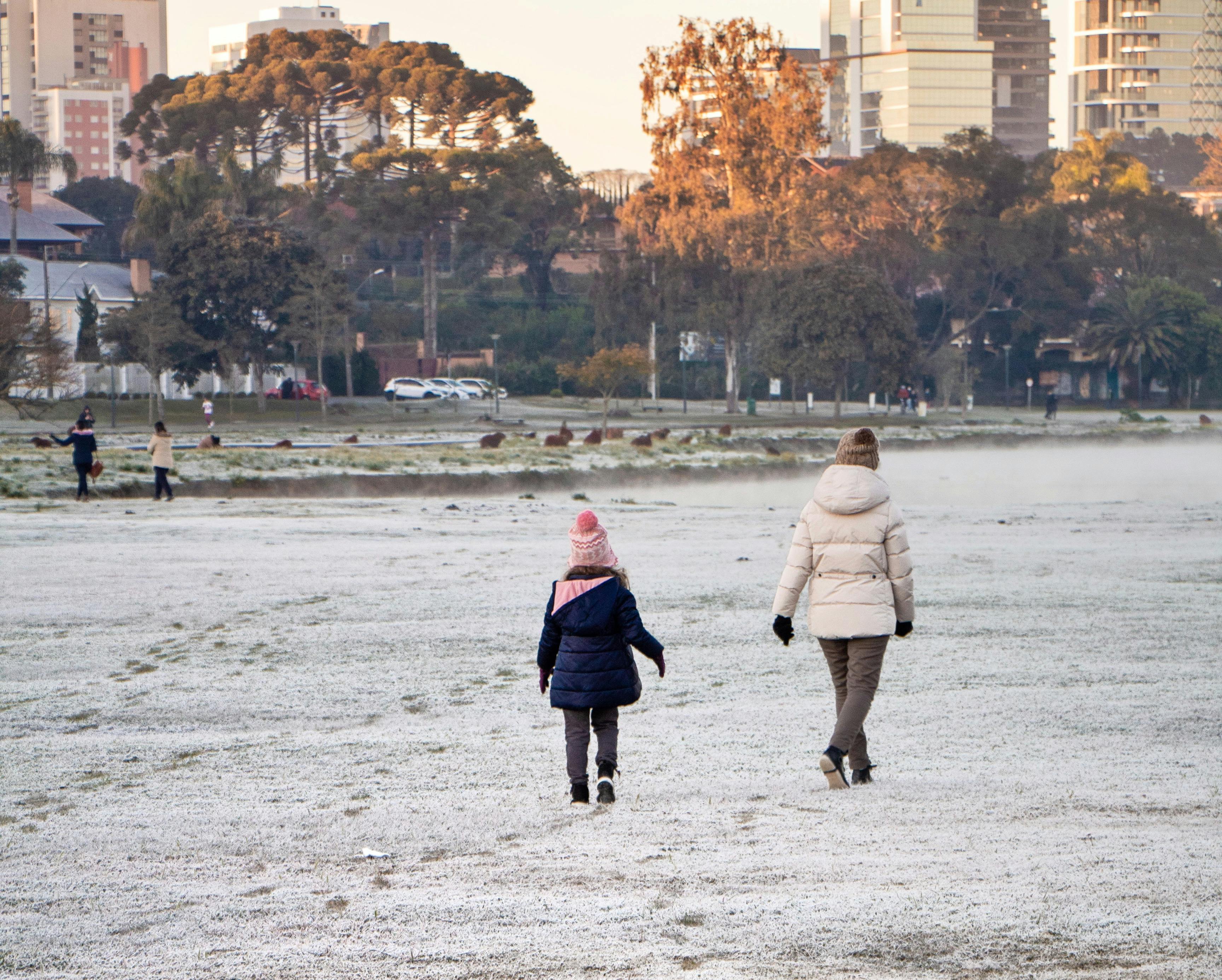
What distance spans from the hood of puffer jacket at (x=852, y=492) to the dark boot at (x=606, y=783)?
1584 millimetres

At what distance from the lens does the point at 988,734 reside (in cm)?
898

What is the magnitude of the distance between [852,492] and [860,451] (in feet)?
0.83

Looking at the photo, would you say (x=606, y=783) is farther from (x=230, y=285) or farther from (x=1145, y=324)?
(x=1145, y=324)

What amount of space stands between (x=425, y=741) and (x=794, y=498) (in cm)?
2765

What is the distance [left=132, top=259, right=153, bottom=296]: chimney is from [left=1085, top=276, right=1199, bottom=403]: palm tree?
172ft

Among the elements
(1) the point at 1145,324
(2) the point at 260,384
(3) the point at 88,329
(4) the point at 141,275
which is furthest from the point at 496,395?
(1) the point at 1145,324

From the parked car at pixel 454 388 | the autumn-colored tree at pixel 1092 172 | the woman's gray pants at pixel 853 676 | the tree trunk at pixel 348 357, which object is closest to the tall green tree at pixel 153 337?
the tree trunk at pixel 348 357

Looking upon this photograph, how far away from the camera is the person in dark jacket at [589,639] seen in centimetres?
691

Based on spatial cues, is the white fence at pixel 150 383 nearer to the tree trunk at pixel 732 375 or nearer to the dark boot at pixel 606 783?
the tree trunk at pixel 732 375

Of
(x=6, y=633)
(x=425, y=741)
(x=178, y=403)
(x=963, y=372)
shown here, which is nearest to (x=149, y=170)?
(x=178, y=403)

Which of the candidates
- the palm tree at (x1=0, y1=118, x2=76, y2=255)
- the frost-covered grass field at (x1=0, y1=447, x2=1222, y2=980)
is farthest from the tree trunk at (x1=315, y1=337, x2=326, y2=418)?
the frost-covered grass field at (x1=0, y1=447, x2=1222, y2=980)

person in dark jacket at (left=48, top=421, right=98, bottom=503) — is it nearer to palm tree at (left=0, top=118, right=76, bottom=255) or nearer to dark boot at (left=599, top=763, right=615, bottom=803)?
dark boot at (left=599, top=763, right=615, bottom=803)

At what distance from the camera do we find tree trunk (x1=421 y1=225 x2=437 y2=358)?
82312mm

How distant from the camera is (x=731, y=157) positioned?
234 ft
